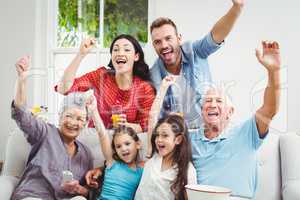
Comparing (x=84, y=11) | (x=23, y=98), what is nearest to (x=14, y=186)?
(x=23, y=98)

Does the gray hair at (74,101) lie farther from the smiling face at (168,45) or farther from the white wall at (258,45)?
the white wall at (258,45)

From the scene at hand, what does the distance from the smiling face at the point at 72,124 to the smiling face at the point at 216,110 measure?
1.89ft

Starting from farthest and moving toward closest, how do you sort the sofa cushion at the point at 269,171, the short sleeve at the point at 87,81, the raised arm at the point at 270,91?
the short sleeve at the point at 87,81 < the sofa cushion at the point at 269,171 < the raised arm at the point at 270,91

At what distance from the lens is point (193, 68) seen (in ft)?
5.64

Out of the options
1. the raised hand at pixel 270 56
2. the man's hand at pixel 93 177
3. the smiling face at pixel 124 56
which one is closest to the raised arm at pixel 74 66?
the smiling face at pixel 124 56

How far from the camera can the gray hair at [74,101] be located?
5.45 ft

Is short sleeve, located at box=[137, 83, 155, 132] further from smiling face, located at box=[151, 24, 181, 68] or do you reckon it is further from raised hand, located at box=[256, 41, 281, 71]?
raised hand, located at box=[256, 41, 281, 71]

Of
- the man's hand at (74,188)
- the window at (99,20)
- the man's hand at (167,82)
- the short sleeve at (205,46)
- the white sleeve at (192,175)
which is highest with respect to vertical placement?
the window at (99,20)

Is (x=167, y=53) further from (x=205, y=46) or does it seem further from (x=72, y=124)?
(x=72, y=124)

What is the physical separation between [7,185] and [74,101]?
1.60ft

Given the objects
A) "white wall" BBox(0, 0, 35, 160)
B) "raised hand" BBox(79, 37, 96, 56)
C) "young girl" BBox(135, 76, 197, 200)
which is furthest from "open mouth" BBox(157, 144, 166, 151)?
"white wall" BBox(0, 0, 35, 160)

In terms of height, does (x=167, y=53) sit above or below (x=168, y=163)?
above

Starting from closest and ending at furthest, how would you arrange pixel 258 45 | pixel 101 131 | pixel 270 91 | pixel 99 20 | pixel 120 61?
pixel 270 91 → pixel 101 131 → pixel 120 61 → pixel 258 45 → pixel 99 20

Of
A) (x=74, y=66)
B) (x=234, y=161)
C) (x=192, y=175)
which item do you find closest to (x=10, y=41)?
(x=74, y=66)
